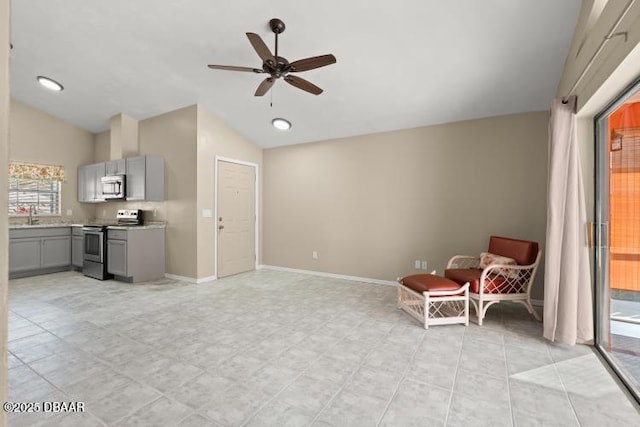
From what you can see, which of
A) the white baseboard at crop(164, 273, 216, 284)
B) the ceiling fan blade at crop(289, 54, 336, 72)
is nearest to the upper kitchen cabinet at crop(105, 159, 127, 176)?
the white baseboard at crop(164, 273, 216, 284)

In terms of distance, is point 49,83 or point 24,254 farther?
point 24,254

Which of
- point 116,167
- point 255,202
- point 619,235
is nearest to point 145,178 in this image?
point 116,167

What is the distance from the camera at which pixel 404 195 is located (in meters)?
4.77

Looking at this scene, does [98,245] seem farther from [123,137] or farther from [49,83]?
[49,83]

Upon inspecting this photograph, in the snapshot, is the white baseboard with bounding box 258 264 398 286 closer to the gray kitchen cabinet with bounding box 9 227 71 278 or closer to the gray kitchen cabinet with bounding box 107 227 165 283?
the gray kitchen cabinet with bounding box 107 227 165 283

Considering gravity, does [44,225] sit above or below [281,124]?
below

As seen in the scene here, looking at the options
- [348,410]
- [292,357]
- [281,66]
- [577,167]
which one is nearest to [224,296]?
[292,357]

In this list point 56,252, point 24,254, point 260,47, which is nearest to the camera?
point 260,47

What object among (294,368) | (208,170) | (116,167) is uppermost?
(116,167)

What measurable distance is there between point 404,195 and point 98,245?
5.33 m

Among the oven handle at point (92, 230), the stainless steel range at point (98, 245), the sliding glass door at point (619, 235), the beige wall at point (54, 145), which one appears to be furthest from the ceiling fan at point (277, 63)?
the beige wall at point (54, 145)

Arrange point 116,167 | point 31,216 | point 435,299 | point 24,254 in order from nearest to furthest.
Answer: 1. point 435,299
2. point 24,254
3. point 116,167
4. point 31,216

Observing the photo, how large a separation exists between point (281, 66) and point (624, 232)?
3.16 metres

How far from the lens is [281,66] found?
277 cm
